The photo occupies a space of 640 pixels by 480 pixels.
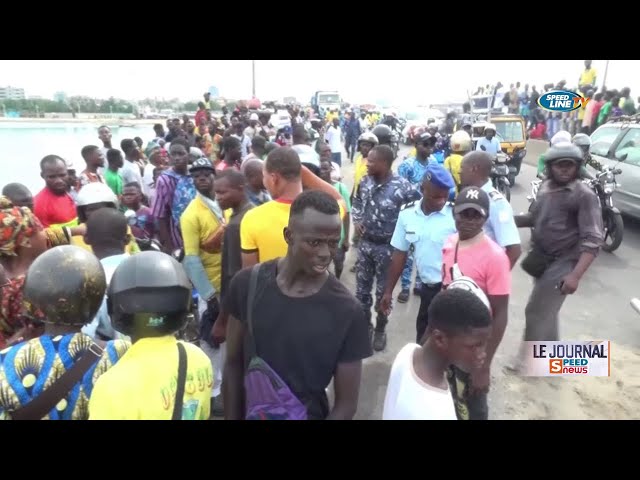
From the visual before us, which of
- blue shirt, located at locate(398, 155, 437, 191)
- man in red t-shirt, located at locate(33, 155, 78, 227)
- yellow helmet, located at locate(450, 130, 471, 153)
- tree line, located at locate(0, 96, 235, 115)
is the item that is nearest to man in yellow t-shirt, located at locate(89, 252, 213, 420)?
man in red t-shirt, located at locate(33, 155, 78, 227)

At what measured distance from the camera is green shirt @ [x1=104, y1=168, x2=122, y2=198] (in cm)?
620

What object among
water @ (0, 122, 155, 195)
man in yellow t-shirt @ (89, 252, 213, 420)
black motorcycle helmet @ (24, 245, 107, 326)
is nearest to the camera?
man in yellow t-shirt @ (89, 252, 213, 420)

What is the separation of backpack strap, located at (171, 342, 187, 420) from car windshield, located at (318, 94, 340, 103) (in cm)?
2841

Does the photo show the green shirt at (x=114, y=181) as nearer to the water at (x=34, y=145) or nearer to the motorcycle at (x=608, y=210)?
the water at (x=34, y=145)

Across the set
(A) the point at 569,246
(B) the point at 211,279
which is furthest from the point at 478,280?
(B) the point at 211,279

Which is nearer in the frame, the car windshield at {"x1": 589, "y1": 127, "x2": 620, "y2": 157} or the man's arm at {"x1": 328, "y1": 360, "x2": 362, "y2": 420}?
the man's arm at {"x1": 328, "y1": 360, "x2": 362, "y2": 420}

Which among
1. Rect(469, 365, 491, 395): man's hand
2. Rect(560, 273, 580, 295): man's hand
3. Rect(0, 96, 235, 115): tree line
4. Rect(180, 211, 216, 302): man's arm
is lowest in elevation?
Rect(469, 365, 491, 395): man's hand

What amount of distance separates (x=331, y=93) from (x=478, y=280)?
91.3ft

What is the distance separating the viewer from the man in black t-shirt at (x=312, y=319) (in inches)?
68.1

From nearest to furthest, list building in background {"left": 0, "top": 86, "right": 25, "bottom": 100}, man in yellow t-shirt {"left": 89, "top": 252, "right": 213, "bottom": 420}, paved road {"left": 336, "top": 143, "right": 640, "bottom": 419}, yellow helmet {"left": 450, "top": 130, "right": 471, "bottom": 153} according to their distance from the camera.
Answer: man in yellow t-shirt {"left": 89, "top": 252, "right": 213, "bottom": 420}
paved road {"left": 336, "top": 143, "right": 640, "bottom": 419}
yellow helmet {"left": 450, "top": 130, "right": 471, "bottom": 153}
building in background {"left": 0, "top": 86, "right": 25, "bottom": 100}

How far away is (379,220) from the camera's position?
4355mm

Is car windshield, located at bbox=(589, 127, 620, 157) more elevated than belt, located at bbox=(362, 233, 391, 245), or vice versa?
car windshield, located at bbox=(589, 127, 620, 157)

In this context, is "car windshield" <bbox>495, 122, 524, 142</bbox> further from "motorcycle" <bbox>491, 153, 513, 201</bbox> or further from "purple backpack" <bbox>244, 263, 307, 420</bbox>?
"purple backpack" <bbox>244, 263, 307, 420</bbox>

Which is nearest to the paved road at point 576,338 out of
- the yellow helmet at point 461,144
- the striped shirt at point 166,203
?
the yellow helmet at point 461,144
